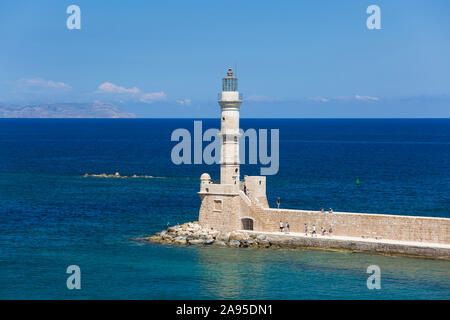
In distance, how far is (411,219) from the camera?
39000mm

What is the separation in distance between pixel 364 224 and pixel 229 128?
975 centimetres

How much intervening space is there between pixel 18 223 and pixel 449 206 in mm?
32437

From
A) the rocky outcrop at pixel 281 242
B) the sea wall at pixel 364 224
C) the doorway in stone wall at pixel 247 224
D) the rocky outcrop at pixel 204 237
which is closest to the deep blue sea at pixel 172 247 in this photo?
the rocky outcrop at pixel 281 242

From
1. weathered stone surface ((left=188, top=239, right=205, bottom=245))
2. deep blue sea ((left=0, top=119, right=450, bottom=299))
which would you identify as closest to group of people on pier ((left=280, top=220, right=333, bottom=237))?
deep blue sea ((left=0, top=119, right=450, bottom=299))

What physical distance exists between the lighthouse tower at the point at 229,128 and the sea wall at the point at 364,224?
2.68 m

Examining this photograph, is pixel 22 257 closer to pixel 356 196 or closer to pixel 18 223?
pixel 18 223

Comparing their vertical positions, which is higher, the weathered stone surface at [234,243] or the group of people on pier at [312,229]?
the group of people on pier at [312,229]

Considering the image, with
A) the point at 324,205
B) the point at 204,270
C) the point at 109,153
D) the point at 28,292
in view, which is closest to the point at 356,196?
the point at 324,205

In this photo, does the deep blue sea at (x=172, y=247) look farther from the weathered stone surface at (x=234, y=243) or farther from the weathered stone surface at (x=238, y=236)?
the weathered stone surface at (x=238, y=236)

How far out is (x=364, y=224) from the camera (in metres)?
40.3

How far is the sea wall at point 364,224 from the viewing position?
3850 cm

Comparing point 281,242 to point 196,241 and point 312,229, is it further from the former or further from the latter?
point 196,241

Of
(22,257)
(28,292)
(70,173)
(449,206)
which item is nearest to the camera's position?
(28,292)
